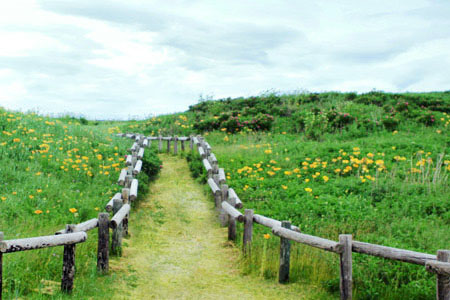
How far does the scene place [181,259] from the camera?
8.51m

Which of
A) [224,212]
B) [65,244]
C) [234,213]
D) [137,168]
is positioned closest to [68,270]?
[65,244]

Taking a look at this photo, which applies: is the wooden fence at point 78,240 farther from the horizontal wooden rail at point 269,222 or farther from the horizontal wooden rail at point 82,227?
the horizontal wooden rail at point 269,222

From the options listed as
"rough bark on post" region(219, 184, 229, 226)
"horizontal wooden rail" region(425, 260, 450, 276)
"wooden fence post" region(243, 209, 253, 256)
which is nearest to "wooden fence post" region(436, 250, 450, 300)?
"horizontal wooden rail" region(425, 260, 450, 276)

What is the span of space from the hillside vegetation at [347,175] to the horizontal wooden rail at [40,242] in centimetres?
332

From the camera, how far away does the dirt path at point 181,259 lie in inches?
270

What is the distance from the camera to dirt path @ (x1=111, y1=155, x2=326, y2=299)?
685cm

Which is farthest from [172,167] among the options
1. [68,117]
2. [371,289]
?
[68,117]

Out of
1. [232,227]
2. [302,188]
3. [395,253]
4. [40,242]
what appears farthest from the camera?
[302,188]

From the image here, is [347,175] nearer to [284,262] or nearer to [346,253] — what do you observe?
[284,262]

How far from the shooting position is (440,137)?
17969 mm

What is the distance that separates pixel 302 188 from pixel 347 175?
8.24ft

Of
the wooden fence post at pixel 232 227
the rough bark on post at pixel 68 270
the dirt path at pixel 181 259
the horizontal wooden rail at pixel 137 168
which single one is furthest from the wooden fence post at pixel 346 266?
the horizontal wooden rail at pixel 137 168

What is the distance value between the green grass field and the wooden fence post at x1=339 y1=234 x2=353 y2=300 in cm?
33

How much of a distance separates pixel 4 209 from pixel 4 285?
3.73 metres
